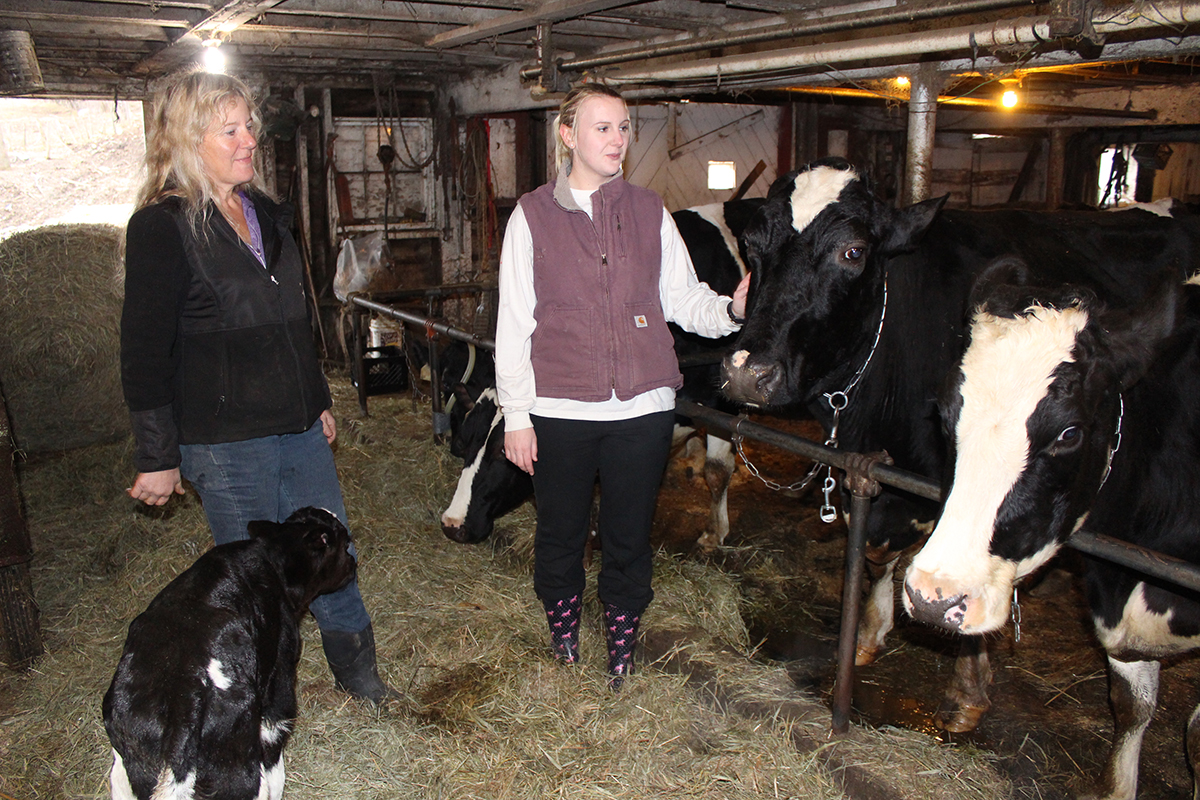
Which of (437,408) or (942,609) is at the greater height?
(942,609)

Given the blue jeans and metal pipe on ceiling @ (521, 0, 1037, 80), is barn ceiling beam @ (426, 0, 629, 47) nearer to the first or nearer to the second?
metal pipe on ceiling @ (521, 0, 1037, 80)

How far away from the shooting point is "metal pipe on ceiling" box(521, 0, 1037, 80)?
334 centimetres

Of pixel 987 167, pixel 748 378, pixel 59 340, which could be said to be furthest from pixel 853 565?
pixel 987 167

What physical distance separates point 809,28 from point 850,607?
2.84 metres

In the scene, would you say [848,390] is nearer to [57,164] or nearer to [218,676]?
[218,676]

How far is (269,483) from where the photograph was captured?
2.69 metres

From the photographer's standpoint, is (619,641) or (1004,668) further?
(1004,668)

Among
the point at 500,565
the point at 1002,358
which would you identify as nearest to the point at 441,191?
the point at 500,565

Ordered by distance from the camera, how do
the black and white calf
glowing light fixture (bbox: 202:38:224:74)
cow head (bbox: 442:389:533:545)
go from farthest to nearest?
glowing light fixture (bbox: 202:38:224:74), cow head (bbox: 442:389:533:545), the black and white calf

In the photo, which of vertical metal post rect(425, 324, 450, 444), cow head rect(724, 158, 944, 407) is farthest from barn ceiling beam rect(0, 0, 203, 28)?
cow head rect(724, 158, 944, 407)

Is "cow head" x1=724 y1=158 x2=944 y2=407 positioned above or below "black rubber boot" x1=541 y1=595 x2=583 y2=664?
above

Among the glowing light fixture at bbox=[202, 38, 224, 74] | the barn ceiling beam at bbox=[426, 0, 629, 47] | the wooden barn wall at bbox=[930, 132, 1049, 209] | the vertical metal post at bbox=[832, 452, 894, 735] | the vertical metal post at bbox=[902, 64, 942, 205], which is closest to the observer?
the vertical metal post at bbox=[832, 452, 894, 735]

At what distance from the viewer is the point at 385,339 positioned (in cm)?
834

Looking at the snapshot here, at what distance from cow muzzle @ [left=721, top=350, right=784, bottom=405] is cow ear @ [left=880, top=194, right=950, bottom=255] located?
0.72 meters
